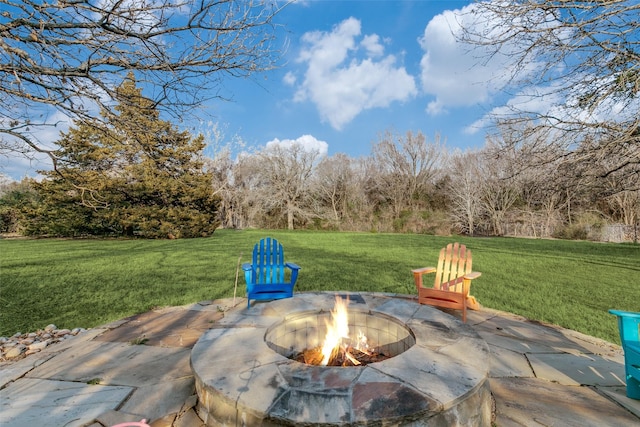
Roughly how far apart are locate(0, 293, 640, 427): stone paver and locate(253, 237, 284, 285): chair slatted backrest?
916 mm

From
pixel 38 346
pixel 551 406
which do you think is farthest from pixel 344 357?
pixel 38 346

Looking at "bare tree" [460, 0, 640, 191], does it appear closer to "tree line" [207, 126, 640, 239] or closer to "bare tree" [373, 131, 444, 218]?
"tree line" [207, 126, 640, 239]

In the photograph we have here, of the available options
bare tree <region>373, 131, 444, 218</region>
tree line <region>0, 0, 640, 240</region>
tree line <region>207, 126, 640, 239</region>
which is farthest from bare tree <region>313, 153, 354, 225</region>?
tree line <region>0, 0, 640, 240</region>

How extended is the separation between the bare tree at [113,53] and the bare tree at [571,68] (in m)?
3.38

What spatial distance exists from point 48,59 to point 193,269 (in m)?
4.91

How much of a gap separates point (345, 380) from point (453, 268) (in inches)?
109

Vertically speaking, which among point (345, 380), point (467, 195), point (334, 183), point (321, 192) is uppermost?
point (334, 183)

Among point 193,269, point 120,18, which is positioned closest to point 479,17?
point 120,18

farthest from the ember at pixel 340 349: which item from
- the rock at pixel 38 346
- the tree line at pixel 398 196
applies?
the tree line at pixel 398 196

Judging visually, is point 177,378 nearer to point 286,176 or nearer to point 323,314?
point 323,314

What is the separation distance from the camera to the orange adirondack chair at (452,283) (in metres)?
3.37

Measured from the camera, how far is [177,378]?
228cm

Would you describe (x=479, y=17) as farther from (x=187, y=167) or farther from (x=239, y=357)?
(x=187, y=167)

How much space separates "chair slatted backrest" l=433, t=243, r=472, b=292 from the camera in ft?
12.8
